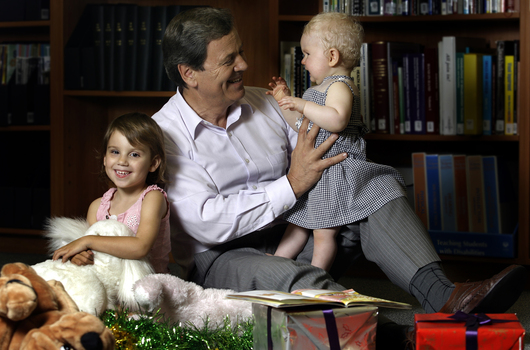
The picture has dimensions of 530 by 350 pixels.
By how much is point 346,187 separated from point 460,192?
0.95m

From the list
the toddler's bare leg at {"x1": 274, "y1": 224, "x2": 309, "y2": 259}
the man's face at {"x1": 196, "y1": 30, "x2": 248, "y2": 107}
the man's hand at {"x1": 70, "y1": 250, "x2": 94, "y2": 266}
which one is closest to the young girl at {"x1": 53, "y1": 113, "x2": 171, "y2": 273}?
the man's hand at {"x1": 70, "y1": 250, "x2": 94, "y2": 266}

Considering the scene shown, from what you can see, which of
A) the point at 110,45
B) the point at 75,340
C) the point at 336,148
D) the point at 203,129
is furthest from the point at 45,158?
the point at 75,340

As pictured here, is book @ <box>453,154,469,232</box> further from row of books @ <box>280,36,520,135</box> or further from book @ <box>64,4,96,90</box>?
book @ <box>64,4,96,90</box>

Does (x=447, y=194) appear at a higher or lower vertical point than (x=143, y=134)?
lower

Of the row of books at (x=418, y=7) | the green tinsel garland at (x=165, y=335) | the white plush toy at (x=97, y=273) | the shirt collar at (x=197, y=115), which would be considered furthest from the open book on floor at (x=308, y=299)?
the row of books at (x=418, y=7)

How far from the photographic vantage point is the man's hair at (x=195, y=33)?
1508 mm

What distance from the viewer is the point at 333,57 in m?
1.49

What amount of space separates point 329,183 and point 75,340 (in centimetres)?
81

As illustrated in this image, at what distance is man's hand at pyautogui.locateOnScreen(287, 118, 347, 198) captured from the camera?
56.4 inches

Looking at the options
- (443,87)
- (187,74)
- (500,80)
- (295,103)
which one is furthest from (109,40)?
(500,80)

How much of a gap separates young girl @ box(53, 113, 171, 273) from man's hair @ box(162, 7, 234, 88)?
0.25m

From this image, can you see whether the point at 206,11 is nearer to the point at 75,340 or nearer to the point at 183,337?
the point at 183,337

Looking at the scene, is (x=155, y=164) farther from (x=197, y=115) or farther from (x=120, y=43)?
(x=120, y=43)

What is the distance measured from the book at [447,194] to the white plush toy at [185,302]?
46.5 inches
